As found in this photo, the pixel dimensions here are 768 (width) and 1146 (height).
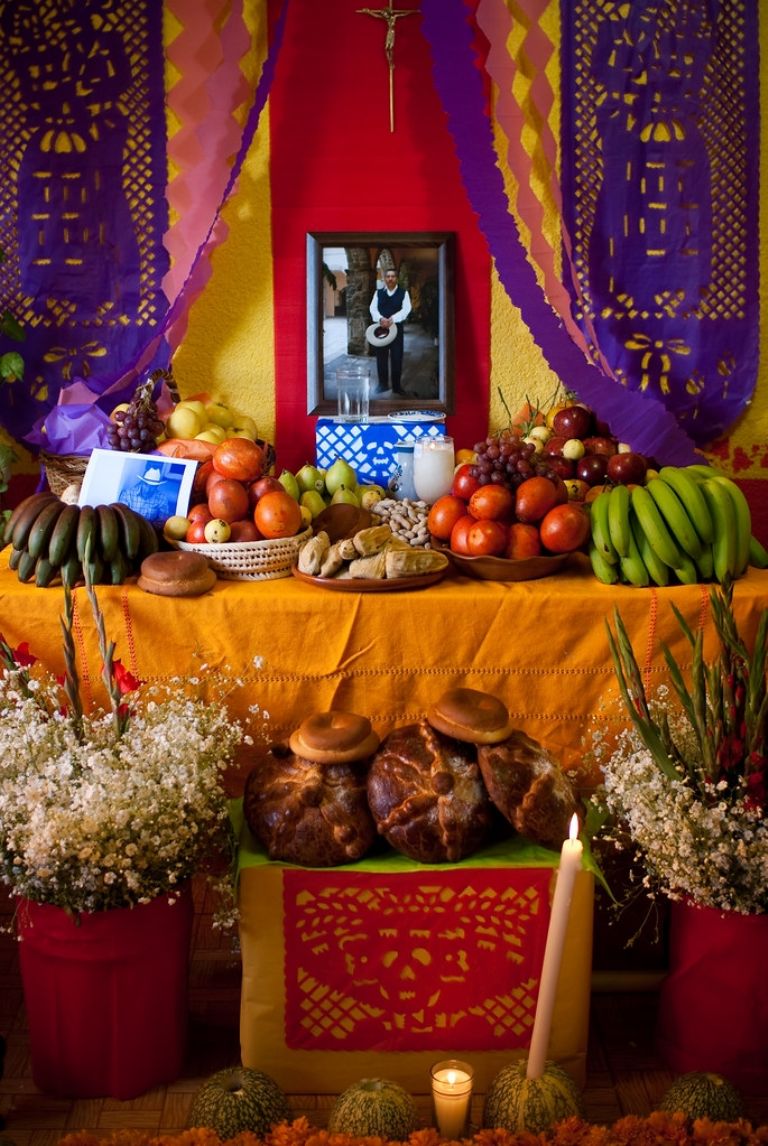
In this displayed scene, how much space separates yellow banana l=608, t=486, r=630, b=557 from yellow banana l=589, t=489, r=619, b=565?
2 cm

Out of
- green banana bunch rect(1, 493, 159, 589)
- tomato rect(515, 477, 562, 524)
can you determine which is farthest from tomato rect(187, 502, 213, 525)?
tomato rect(515, 477, 562, 524)

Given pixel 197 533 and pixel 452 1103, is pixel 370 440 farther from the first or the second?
pixel 452 1103

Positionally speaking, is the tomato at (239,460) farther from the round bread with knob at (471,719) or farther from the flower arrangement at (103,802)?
the round bread with knob at (471,719)

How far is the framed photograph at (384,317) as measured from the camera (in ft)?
12.6

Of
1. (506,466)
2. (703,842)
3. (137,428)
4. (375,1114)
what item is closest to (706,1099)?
(703,842)

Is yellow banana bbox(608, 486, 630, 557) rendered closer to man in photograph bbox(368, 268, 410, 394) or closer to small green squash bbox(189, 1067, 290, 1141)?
man in photograph bbox(368, 268, 410, 394)

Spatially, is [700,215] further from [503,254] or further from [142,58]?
[142,58]

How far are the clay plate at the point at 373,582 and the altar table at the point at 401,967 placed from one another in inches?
29.1

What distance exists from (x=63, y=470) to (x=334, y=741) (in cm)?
176

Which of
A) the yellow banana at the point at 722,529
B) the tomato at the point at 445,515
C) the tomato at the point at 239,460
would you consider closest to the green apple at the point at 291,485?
the tomato at the point at 239,460

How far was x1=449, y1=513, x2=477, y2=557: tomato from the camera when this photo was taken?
9.26ft

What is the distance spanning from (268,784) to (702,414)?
2347 millimetres

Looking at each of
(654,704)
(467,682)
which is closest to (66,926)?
(467,682)

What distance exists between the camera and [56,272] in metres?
3.82
